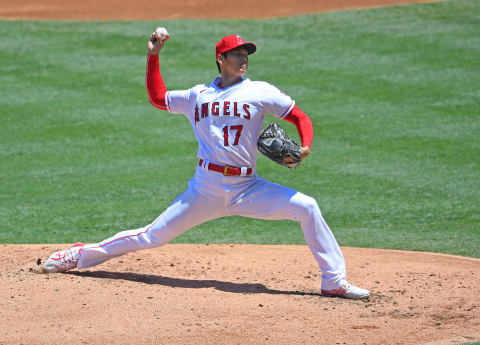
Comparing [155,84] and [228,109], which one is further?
[155,84]

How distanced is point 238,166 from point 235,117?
1.08 feet

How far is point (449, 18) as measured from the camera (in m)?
15.1

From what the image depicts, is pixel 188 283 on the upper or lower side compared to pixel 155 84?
lower

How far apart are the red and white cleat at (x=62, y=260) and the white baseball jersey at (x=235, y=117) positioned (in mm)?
1253

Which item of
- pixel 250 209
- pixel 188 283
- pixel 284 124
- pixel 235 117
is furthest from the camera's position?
pixel 284 124

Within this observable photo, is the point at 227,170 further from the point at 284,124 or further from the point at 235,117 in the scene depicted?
the point at 284,124

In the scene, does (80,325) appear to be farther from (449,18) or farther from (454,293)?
(449,18)

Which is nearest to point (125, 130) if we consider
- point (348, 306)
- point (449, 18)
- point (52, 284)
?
point (52, 284)

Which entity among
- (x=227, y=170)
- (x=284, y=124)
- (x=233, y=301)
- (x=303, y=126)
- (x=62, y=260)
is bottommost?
(x=233, y=301)

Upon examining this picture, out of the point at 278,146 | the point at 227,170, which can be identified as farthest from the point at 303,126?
the point at 227,170

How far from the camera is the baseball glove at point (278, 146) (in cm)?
537

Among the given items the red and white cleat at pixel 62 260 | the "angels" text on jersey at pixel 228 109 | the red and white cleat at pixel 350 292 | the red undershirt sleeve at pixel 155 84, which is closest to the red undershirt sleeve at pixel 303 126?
the "angels" text on jersey at pixel 228 109

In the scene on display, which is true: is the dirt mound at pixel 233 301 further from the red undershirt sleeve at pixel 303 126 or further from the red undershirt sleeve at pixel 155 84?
the red undershirt sleeve at pixel 155 84

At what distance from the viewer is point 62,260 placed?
604 centimetres
